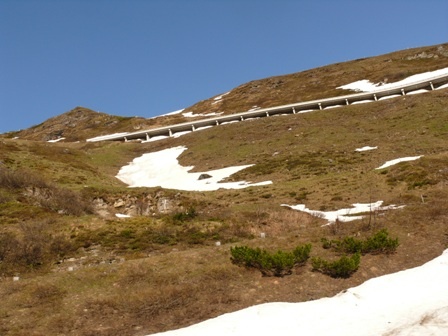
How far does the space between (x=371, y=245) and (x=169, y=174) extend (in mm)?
39411

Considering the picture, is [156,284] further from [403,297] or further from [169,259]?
[403,297]

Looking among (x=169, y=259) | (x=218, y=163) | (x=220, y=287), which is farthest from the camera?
(x=218, y=163)

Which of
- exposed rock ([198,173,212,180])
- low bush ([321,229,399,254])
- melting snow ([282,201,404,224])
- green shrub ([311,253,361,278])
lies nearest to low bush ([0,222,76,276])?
green shrub ([311,253,361,278])

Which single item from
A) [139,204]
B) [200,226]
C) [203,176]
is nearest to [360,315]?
[200,226]

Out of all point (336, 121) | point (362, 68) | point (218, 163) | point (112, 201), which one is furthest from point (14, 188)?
point (362, 68)

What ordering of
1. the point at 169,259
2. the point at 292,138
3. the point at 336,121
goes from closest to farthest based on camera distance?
the point at 169,259 < the point at 292,138 < the point at 336,121

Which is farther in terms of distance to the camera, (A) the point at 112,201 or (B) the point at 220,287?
(A) the point at 112,201

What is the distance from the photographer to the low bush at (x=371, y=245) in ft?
52.4

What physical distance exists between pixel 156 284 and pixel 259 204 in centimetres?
1568

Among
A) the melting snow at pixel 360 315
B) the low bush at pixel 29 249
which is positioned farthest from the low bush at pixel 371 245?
the low bush at pixel 29 249

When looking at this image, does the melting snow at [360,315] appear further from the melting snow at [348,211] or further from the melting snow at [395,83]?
the melting snow at [395,83]

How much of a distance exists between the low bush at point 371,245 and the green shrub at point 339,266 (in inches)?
51.8

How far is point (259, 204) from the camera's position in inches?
1153

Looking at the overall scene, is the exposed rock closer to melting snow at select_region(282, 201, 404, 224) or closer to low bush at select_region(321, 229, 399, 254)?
melting snow at select_region(282, 201, 404, 224)
